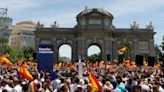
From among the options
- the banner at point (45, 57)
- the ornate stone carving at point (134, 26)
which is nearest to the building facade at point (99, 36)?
the ornate stone carving at point (134, 26)

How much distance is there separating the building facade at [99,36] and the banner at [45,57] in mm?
67921

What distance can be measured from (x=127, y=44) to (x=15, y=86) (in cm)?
7695

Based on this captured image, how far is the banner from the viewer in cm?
2011

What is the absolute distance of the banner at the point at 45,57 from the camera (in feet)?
66.0

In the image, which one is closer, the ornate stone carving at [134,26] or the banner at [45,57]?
the banner at [45,57]

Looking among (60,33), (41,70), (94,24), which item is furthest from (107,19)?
(41,70)

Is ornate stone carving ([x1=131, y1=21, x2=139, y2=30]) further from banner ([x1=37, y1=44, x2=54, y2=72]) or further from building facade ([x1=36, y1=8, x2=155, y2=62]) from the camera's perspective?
banner ([x1=37, y1=44, x2=54, y2=72])

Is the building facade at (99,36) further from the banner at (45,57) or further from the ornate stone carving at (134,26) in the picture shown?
the banner at (45,57)

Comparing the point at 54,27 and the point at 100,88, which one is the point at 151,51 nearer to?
the point at 54,27

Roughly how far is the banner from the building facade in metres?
67.9

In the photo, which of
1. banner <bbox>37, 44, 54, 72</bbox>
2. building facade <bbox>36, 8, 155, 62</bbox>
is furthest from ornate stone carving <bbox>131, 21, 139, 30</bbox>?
banner <bbox>37, 44, 54, 72</bbox>

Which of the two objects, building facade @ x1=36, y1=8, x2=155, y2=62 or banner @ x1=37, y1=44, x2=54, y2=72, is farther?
building facade @ x1=36, y1=8, x2=155, y2=62

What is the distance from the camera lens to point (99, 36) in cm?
8919

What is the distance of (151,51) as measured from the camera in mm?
90188
